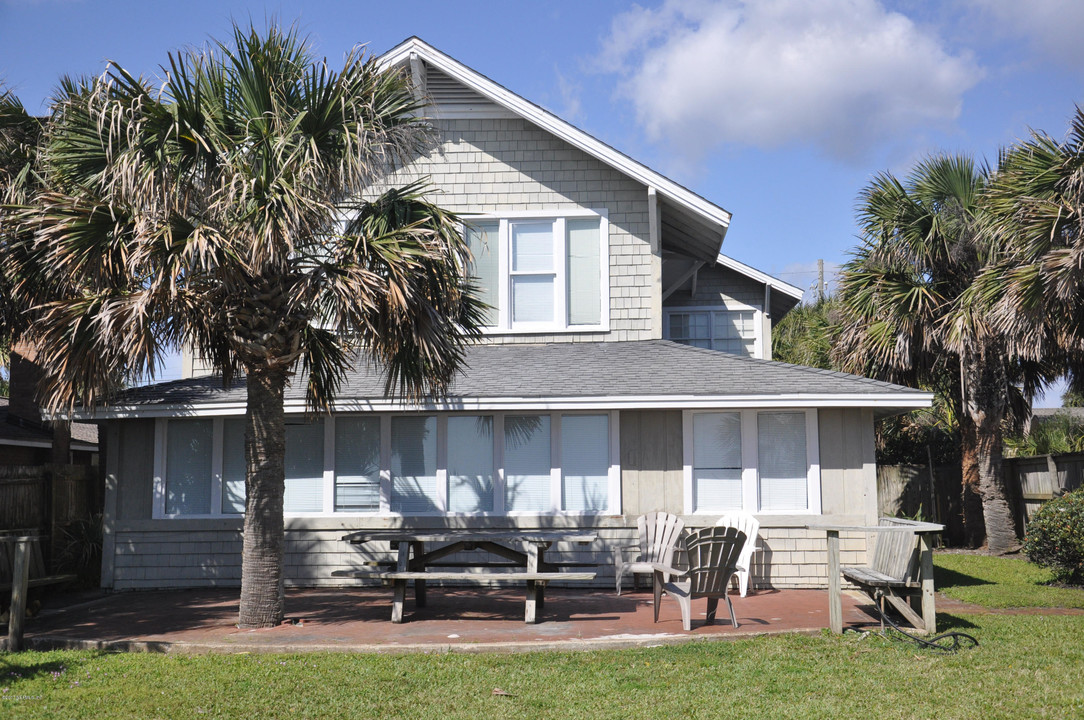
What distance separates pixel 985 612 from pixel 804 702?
4964 mm

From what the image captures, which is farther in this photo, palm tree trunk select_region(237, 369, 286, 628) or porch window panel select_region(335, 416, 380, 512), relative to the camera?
porch window panel select_region(335, 416, 380, 512)

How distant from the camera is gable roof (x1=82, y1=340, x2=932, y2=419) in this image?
11883mm

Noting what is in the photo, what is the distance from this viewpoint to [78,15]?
13320 millimetres

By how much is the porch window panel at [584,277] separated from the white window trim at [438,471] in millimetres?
2292

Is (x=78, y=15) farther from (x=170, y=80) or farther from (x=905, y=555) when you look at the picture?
(x=905, y=555)

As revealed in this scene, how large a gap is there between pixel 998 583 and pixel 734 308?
6931mm

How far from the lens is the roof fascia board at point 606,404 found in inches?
462

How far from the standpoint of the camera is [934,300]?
1623cm

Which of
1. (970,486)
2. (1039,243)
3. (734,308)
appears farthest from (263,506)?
(970,486)

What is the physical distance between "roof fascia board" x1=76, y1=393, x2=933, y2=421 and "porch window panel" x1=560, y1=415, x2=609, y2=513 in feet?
2.58

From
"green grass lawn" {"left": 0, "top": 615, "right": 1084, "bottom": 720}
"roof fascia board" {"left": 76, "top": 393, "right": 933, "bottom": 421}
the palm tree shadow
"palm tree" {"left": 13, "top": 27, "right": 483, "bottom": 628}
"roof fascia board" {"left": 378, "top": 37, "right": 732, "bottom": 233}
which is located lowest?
the palm tree shadow

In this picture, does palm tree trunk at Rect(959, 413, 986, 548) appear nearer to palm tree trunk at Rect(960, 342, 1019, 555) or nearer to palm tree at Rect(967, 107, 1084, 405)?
palm tree trunk at Rect(960, 342, 1019, 555)

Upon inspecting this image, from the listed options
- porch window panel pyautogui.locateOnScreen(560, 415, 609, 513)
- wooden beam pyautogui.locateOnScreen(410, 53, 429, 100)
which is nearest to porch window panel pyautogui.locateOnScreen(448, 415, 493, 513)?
porch window panel pyautogui.locateOnScreen(560, 415, 609, 513)

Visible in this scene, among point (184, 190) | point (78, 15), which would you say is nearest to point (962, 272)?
point (184, 190)
